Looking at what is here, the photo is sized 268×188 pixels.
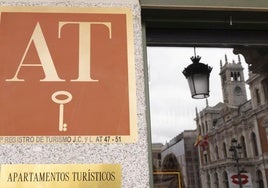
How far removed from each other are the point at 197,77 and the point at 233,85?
0.38 metres

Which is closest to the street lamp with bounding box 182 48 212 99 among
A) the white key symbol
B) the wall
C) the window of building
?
the window of building

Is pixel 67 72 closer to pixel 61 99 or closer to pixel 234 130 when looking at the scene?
pixel 61 99

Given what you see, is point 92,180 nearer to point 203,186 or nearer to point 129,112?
point 129,112

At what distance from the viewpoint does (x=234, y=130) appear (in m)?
4.15

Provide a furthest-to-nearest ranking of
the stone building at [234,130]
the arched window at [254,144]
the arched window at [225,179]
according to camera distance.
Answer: the arched window at [254,144]
the arched window at [225,179]
the stone building at [234,130]

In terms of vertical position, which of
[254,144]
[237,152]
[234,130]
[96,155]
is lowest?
[96,155]

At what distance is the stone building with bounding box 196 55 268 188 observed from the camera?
3.03 metres

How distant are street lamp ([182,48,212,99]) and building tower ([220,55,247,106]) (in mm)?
134

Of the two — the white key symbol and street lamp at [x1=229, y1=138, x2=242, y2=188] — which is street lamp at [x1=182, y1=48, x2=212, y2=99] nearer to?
the white key symbol

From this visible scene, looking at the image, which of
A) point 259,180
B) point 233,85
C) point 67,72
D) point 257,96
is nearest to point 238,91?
point 257,96

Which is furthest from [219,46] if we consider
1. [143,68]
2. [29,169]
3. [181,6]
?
[29,169]

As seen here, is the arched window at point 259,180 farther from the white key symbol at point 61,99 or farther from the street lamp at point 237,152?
the white key symbol at point 61,99

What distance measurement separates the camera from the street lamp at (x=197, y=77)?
2781 millimetres

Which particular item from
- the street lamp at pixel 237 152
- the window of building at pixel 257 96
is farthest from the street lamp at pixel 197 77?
the street lamp at pixel 237 152
